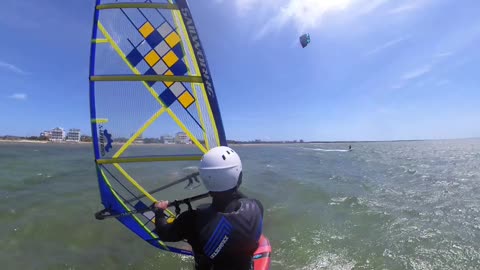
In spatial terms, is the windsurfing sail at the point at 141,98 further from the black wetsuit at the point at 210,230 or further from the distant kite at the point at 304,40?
the distant kite at the point at 304,40

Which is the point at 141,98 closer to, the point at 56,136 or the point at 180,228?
the point at 180,228

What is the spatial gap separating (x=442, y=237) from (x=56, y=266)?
8.29 meters

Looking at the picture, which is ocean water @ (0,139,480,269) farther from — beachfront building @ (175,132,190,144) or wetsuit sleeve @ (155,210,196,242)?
wetsuit sleeve @ (155,210,196,242)

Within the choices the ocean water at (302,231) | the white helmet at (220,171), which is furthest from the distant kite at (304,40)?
the white helmet at (220,171)

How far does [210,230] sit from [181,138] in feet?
9.35

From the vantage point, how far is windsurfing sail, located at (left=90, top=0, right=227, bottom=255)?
14.7 feet

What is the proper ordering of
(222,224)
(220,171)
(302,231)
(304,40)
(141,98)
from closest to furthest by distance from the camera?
1. (222,224)
2. (220,171)
3. (141,98)
4. (304,40)
5. (302,231)

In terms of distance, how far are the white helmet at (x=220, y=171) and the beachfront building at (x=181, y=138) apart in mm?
2413

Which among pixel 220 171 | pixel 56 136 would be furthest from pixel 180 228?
pixel 56 136

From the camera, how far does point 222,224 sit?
203 cm

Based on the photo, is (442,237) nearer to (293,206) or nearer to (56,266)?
(293,206)

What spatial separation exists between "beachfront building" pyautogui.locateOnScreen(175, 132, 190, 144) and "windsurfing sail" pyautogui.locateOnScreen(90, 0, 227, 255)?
0.05ft

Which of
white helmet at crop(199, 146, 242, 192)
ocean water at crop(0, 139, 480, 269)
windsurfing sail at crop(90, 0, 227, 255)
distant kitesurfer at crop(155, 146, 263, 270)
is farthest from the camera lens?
ocean water at crop(0, 139, 480, 269)

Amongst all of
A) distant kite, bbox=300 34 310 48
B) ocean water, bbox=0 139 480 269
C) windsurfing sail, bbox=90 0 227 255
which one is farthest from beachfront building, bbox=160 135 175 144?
distant kite, bbox=300 34 310 48
